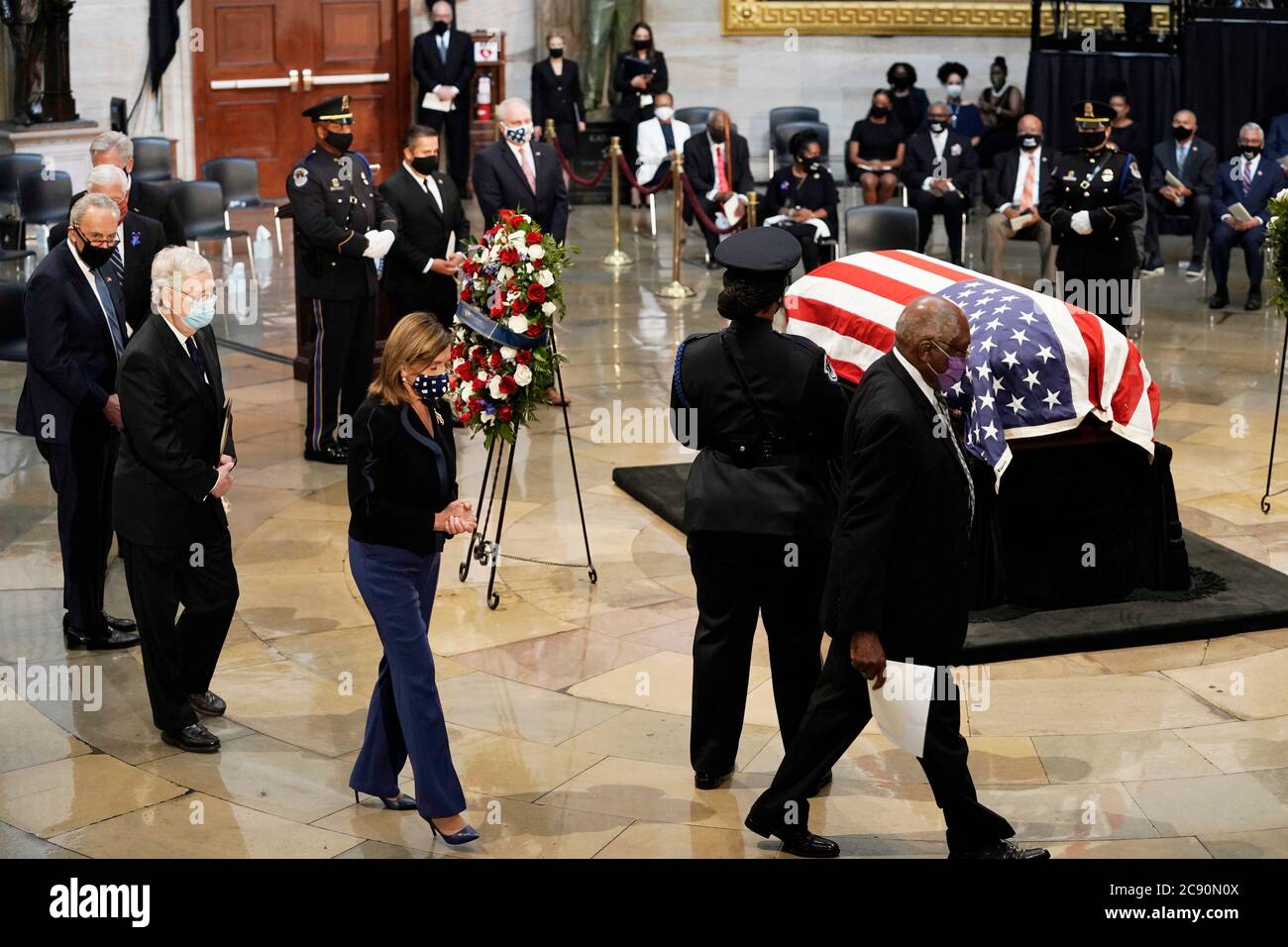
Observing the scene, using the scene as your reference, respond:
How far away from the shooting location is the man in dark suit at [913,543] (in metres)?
4.71

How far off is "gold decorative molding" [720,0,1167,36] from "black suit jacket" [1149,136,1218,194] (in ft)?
16.3

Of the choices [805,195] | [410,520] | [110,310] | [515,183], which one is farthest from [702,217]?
[410,520]

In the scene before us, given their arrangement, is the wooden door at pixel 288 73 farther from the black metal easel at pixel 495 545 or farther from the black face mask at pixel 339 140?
the black metal easel at pixel 495 545

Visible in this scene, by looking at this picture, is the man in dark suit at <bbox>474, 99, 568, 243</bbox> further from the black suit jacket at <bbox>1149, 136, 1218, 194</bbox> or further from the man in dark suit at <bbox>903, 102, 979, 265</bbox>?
the black suit jacket at <bbox>1149, 136, 1218, 194</bbox>

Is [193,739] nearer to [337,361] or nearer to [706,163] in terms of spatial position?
[337,361]

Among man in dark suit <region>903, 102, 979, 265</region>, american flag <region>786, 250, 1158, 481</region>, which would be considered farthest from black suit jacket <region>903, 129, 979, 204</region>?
american flag <region>786, 250, 1158, 481</region>

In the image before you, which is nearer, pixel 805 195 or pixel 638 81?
pixel 805 195

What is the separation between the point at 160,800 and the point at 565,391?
558cm

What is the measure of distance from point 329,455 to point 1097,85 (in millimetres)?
9919

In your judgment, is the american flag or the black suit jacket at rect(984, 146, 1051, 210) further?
the black suit jacket at rect(984, 146, 1051, 210)

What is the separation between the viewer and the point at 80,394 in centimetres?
655

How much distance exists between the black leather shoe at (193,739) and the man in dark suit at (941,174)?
1041 cm

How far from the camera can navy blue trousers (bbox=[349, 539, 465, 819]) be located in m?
5.08
